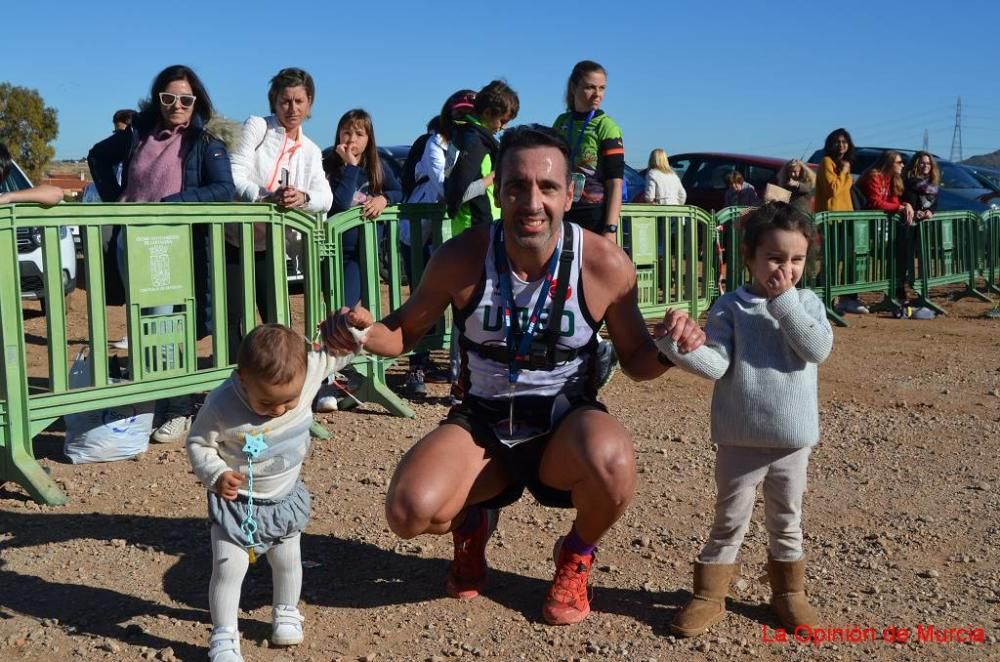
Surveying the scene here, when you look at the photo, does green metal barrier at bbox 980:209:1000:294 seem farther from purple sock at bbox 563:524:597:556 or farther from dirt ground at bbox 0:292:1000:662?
purple sock at bbox 563:524:597:556

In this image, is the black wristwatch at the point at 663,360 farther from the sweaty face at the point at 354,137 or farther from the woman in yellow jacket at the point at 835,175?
the woman in yellow jacket at the point at 835,175

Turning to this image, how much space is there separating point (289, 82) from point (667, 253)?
4.10 metres

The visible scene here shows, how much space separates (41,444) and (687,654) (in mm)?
4146

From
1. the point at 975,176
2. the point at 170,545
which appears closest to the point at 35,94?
the point at 975,176

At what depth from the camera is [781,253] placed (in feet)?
12.0

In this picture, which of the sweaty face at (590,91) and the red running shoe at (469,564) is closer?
the red running shoe at (469,564)

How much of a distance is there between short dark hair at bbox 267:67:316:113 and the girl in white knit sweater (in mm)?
3686

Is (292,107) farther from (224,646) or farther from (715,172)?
(715,172)

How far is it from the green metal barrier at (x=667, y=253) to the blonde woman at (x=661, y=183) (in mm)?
2969

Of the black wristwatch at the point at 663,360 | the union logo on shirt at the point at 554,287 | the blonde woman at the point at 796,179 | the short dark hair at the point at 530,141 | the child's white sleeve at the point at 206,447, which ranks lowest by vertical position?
the child's white sleeve at the point at 206,447

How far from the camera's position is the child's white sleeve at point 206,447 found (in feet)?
11.4

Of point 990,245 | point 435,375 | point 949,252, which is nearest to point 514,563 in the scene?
point 435,375

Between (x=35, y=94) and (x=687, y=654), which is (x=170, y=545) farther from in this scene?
(x=35, y=94)

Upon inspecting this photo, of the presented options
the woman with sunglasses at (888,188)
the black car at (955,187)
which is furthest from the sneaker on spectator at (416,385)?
the black car at (955,187)
